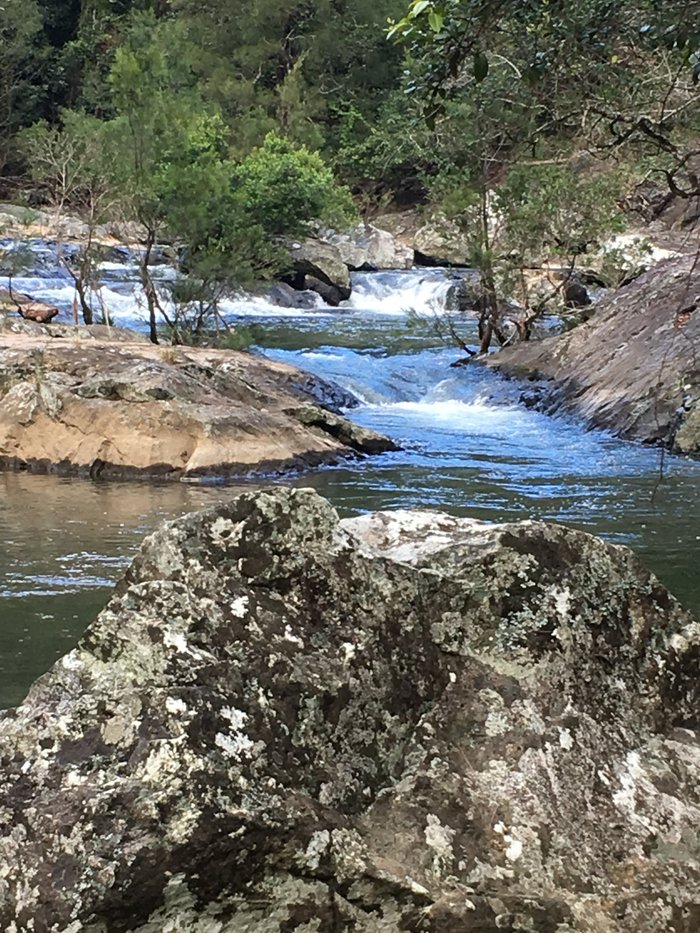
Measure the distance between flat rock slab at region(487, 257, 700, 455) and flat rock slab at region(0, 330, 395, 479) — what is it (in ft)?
10.5

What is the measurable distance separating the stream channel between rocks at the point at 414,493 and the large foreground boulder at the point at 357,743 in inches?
92.0

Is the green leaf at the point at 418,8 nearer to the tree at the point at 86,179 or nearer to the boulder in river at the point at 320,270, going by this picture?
the tree at the point at 86,179

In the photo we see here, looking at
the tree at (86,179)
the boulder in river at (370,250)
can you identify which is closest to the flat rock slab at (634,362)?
the tree at (86,179)

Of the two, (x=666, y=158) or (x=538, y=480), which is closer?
(x=538, y=480)

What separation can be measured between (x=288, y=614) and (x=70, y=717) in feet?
1.87

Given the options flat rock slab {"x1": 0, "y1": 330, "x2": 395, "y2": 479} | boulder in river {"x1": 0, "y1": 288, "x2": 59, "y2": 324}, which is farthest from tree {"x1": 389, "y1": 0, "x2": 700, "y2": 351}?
boulder in river {"x1": 0, "y1": 288, "x2": 59, "y2": 324}

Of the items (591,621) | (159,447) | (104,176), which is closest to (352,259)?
(104,176)

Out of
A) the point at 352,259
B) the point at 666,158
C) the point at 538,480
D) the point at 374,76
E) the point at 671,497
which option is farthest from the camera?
the point at 374,76

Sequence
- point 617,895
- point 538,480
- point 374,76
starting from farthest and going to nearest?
point 374,76
point 538,480
point 617,895

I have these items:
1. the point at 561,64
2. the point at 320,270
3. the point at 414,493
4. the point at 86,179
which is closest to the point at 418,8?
the point at 561,64

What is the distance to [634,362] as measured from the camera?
14070mm

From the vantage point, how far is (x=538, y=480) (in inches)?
406

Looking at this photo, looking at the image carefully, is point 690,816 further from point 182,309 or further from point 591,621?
point 182,309

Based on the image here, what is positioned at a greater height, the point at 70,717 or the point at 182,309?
the point at 182,309
